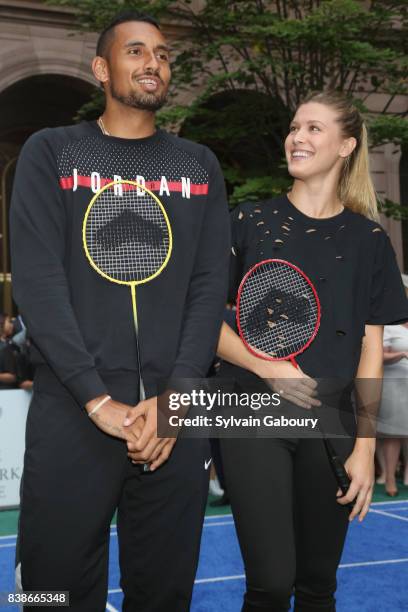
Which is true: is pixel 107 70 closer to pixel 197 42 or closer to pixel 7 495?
pixel 7 495

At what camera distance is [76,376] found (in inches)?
106

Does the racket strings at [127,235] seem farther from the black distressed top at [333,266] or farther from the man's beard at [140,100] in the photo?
the black distressed top at [333,266]

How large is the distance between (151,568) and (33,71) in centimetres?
1737

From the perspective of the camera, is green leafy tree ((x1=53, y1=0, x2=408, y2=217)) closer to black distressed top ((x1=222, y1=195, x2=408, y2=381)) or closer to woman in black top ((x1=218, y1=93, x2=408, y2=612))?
woman in black top ((x1=218, y1=93, x2=408, y2=612))

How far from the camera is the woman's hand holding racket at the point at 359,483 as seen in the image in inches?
126

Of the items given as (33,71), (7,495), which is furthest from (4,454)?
(33,71)

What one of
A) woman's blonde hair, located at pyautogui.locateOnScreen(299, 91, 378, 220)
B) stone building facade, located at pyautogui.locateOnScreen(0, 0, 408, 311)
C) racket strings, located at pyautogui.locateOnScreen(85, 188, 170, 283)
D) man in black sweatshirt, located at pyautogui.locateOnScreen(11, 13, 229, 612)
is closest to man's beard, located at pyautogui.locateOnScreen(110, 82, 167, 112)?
man in black sweatshirt, located at pyautogui.locateOnScreen(11, 13, 229, 612)

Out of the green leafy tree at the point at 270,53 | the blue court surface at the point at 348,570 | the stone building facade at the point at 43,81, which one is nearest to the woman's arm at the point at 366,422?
the blue court surface at the point at 348,570

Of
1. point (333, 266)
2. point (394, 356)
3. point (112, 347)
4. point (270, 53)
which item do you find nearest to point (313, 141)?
point (333, 266)

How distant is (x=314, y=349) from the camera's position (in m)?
3.31

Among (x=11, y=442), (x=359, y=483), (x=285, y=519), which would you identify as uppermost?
(x=359, y=483)

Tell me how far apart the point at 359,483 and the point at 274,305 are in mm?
773

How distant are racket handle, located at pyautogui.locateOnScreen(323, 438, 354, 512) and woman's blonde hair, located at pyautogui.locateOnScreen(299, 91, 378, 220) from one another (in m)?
1.11

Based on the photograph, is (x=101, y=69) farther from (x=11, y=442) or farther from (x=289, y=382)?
(x=11, y=442)
